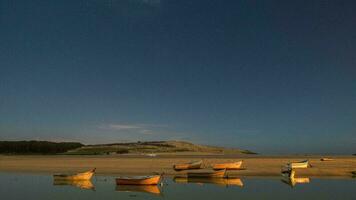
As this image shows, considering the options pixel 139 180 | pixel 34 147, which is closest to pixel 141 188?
pixel 139 180

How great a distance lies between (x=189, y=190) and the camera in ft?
95.6

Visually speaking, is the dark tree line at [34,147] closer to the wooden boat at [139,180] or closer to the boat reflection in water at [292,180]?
the wooden boat at [139,180]

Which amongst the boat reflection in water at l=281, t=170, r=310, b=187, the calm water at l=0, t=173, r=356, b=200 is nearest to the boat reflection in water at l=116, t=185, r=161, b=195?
the calm water at l=0, t=173, r=356, b=200

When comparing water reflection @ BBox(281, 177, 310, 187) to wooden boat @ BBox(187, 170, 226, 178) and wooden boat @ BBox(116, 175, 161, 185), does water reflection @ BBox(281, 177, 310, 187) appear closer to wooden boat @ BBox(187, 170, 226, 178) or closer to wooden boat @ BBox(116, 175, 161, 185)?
wooden boat @ BBox(187, 170, 226, 178)

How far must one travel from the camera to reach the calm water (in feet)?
86.5

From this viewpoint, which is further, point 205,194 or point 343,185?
point 343,185

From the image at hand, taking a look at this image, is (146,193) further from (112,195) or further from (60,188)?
(60,188)

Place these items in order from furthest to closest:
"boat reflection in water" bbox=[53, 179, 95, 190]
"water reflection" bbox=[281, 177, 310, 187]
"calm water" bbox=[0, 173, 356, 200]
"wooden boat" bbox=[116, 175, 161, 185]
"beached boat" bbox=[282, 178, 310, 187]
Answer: "beached boat" bbox=[282, 178, 310, 187] → "water reflection" bbox=[281, 177, 310, 187] → "wooden boat" bbox=[116, 175, 161, 185] → "boat reflection in water" bbox=[53, 179, 95, 190] → "calm water" bbox=[0, 173, 356, 200]

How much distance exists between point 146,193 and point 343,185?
14.5 meters

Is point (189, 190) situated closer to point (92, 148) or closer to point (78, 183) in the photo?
point (78, 183)

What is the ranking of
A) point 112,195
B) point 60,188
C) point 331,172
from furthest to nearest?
point 331,172, point 60,188, point 112,195

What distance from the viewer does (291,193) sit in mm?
27688

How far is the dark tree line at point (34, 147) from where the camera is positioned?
390 feet

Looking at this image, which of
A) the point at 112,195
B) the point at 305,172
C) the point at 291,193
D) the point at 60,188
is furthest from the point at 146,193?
the point at 305,172
